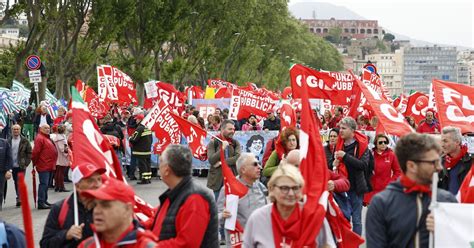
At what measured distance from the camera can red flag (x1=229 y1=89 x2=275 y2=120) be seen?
88.5 feet

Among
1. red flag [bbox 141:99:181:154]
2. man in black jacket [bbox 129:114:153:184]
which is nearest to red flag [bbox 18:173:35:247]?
red flag [bbox 141:99:181:154]

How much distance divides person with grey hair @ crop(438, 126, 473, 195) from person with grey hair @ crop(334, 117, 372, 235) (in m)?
1.62

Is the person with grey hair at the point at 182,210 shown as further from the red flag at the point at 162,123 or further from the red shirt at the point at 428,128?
the red shirt at the point at 428,128

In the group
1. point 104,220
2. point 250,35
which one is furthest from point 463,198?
point 250,35

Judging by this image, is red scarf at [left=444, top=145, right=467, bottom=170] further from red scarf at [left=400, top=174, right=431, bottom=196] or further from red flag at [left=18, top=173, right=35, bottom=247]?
red flag at [left=18, top=173, right=35, bottom=247]

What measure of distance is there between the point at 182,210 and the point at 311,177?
2.87 feet

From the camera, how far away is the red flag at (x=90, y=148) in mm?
6773

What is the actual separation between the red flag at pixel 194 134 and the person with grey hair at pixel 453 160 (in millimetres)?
5472

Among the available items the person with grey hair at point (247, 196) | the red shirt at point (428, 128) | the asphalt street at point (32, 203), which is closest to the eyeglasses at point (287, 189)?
the person with grey hair at point (247, 196)

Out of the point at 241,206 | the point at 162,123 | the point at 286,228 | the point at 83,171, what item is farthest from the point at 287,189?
the point at 162,123

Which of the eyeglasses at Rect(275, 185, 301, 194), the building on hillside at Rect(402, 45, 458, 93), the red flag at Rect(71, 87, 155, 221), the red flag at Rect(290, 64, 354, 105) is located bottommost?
the eyeglasses at Rect(275, 185, 301, 194)

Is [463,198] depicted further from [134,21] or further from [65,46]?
[134,21]

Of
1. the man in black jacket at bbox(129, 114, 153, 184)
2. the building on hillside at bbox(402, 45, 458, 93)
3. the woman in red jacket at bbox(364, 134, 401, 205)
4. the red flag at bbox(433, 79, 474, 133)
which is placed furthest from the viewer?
the building on hillside at bbox(402, 45, 458, 93)

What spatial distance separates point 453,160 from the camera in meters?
10.0
